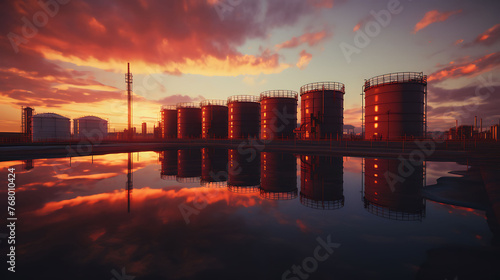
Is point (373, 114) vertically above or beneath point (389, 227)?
above

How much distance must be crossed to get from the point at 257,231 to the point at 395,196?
579cm

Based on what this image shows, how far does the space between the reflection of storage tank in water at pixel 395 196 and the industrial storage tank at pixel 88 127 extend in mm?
70821

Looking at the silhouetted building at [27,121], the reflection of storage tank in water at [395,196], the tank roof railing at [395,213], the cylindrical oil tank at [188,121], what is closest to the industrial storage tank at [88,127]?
the silhouetted building at [27,121]

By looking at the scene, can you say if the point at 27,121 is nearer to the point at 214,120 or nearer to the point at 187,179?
the point at 214,120

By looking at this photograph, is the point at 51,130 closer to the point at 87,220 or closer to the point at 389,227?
the point at 87,220

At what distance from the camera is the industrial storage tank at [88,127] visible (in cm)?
6097

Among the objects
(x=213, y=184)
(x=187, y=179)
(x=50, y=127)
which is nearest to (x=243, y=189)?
(x=213, y=184)

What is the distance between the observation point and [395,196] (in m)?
7.28

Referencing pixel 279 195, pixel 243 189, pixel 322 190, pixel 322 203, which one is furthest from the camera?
pixel 243 189

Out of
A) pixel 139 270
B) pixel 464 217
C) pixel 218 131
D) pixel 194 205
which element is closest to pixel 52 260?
pixel 139 270

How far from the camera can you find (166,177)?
1059cm

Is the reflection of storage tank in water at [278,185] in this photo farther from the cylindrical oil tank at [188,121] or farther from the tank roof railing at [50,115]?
the tank roof railing at [50,115]

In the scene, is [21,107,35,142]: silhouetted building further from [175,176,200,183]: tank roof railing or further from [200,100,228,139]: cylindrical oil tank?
[175,176,200,183]: tank roof railing

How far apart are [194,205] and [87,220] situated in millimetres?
2783
